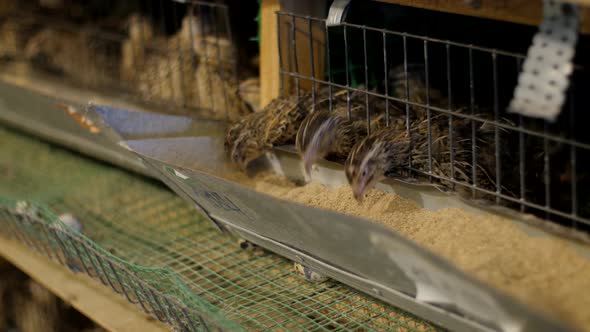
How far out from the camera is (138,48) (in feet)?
9.76

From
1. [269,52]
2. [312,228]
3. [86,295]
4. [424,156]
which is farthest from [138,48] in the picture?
[312,228]

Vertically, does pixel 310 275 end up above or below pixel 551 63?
below

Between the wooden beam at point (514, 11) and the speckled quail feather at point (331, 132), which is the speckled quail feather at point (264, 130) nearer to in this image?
the speckled quail feather at point (331, 132)

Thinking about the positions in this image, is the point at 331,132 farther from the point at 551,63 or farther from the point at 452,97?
the point at 551,63

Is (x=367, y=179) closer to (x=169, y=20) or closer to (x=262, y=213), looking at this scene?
(x=262, y=213)

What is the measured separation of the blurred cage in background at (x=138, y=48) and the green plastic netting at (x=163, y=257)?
364 millimetres

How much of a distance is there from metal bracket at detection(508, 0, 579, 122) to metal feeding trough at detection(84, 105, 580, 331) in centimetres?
33

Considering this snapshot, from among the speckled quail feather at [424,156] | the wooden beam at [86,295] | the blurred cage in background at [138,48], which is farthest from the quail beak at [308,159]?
the blurred cage in background at [138,48]

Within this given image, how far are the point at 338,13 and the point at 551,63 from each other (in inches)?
23.5

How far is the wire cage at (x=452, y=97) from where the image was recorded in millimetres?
1477

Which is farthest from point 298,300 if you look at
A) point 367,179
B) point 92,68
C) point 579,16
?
point 92,68

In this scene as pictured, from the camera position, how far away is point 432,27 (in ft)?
6.97

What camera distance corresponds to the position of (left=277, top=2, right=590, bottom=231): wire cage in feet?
4.84

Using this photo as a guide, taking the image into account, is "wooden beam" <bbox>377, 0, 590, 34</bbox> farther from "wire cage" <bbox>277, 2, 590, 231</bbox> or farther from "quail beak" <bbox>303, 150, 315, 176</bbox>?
"quail beak" <bbox>303, 150, 315, 176</bbox>
